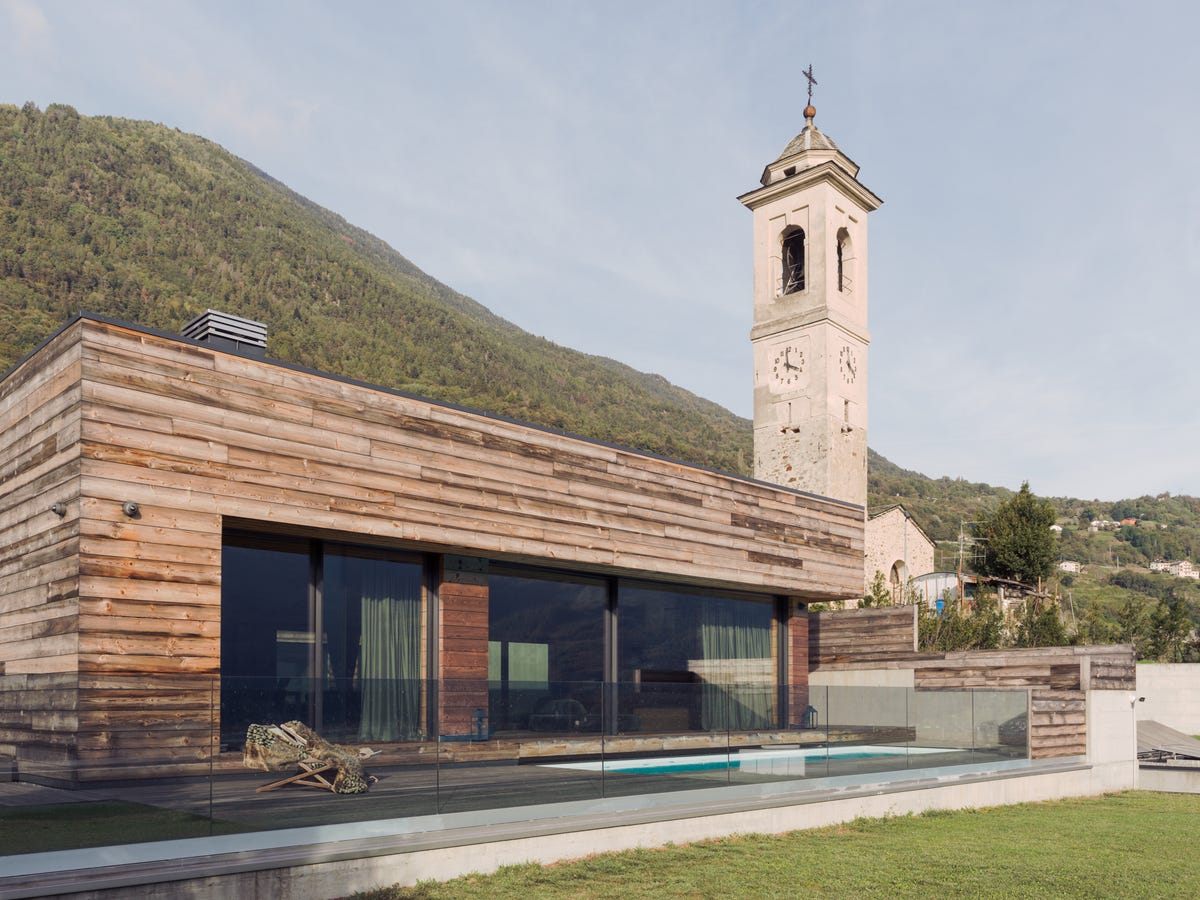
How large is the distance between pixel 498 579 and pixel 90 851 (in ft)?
27.1

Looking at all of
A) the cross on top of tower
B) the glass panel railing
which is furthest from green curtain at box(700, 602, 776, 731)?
the cross on top of tower

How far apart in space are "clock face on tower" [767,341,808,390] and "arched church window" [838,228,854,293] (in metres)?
2.44

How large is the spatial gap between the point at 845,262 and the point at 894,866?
23.1m

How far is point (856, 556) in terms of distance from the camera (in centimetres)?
2047

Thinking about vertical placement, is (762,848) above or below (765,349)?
below

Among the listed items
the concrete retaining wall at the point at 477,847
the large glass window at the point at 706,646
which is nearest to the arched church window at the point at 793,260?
the large glass window at the point at 706,646

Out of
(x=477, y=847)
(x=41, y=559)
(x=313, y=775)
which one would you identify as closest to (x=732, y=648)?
(x=477, y=847)

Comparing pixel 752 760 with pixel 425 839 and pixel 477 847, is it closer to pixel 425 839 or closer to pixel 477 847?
pixel 477 847

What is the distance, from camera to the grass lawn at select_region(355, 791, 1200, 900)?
757 centimetres

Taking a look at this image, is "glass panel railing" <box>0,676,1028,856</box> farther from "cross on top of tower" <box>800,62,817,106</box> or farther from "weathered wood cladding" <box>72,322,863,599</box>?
"cross on top of tower" <box>800,62,817,106</box>

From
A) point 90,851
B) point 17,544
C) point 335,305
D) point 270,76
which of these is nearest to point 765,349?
point 270,76

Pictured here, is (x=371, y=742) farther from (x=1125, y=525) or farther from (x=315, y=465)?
(x=1125, y=525)

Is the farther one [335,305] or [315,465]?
[335,305]

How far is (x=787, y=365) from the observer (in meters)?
28.4
